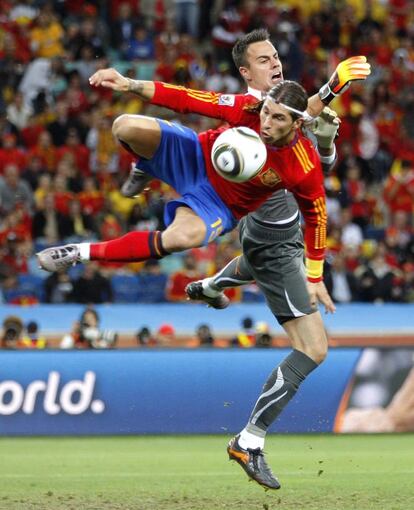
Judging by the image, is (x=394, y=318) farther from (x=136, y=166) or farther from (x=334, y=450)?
(x=136, y=166)

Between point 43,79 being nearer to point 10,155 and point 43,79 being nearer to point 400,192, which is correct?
point 10,155

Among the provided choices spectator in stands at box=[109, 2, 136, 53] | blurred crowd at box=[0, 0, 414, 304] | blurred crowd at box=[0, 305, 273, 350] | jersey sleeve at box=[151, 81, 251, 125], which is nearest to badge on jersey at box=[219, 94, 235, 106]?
jersey sleeve at box=[151, 81, 251, 125]

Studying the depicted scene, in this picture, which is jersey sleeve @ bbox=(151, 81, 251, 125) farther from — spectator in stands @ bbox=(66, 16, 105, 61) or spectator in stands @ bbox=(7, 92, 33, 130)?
spectator in stands @ bbox=(66, 16, 105, 61)

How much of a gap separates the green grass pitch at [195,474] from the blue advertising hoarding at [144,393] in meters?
0.28

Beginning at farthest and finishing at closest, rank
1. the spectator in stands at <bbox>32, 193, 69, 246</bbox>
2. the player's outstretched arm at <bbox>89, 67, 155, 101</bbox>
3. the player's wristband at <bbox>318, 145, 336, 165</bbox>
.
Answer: the spectator in stands at <bbox>32, 193, 69, 246</bbox> → the player's wristband at <bbox>318, 145, 336, 165</bbox> → the player's outstretched arm at <bbox>89, 67, 155, 101</bbox>

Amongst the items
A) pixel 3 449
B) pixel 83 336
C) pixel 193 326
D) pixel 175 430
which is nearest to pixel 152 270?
pixel 193 326

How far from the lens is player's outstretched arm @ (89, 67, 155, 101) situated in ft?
29.9

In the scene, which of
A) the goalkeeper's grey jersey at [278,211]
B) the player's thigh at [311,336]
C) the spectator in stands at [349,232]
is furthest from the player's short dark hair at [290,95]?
the spectator in stands at [349,232]

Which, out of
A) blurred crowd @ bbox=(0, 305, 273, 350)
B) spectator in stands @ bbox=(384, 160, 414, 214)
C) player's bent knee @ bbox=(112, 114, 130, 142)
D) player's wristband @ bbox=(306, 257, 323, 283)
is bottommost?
blurred crowd @ bbox=(0, 305, 273, 350)

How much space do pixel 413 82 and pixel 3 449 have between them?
12.4 m

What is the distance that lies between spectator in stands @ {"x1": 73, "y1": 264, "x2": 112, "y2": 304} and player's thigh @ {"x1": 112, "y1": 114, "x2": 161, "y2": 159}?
26.7 feet

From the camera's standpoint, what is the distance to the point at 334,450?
1342 centimetres

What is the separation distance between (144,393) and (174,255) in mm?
4154

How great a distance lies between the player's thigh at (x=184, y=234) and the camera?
9227mm
